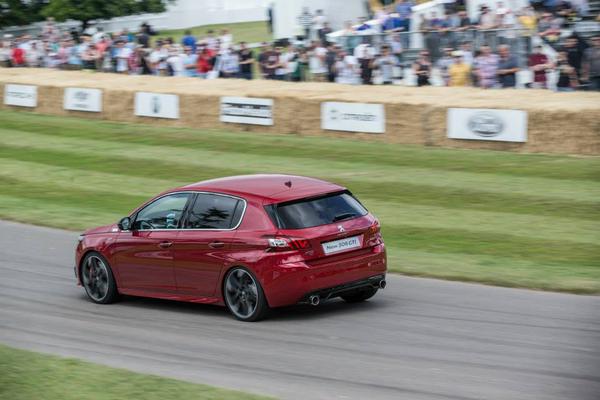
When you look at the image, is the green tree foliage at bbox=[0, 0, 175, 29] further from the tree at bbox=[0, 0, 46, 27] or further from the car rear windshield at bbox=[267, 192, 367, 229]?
the car rear windshield at bbox=[267, 192, 367, 229]

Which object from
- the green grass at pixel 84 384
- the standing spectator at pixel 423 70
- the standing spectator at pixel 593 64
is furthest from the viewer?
the standing spectator at pixel 423 70

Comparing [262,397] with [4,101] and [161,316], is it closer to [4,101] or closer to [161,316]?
[161,316]

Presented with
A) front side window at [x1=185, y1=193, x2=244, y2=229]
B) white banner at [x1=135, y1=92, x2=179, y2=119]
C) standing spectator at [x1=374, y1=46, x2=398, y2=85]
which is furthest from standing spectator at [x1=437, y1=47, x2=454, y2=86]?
front side window at [x1=185, y1=193, x2=244, y2=229]

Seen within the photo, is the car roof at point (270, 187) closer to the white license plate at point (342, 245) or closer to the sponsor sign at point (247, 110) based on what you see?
the white license plate at point (342, 245)

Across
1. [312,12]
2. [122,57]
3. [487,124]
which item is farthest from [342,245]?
[312,12]

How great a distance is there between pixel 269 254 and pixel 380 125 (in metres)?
13.3

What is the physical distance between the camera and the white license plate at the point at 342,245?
35.7 ft

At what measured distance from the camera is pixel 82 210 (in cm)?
1939

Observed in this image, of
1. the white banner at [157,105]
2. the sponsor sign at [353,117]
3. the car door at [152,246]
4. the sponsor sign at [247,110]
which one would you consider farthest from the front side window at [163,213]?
the white banner at [157,105]

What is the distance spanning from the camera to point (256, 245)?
1083 centimetres

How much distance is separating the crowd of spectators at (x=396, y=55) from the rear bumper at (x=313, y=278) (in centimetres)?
1312

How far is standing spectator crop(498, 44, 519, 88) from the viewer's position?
24.2 m

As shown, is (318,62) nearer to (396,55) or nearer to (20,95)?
(396,55)

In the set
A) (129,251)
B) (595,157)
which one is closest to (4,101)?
(595,157)
